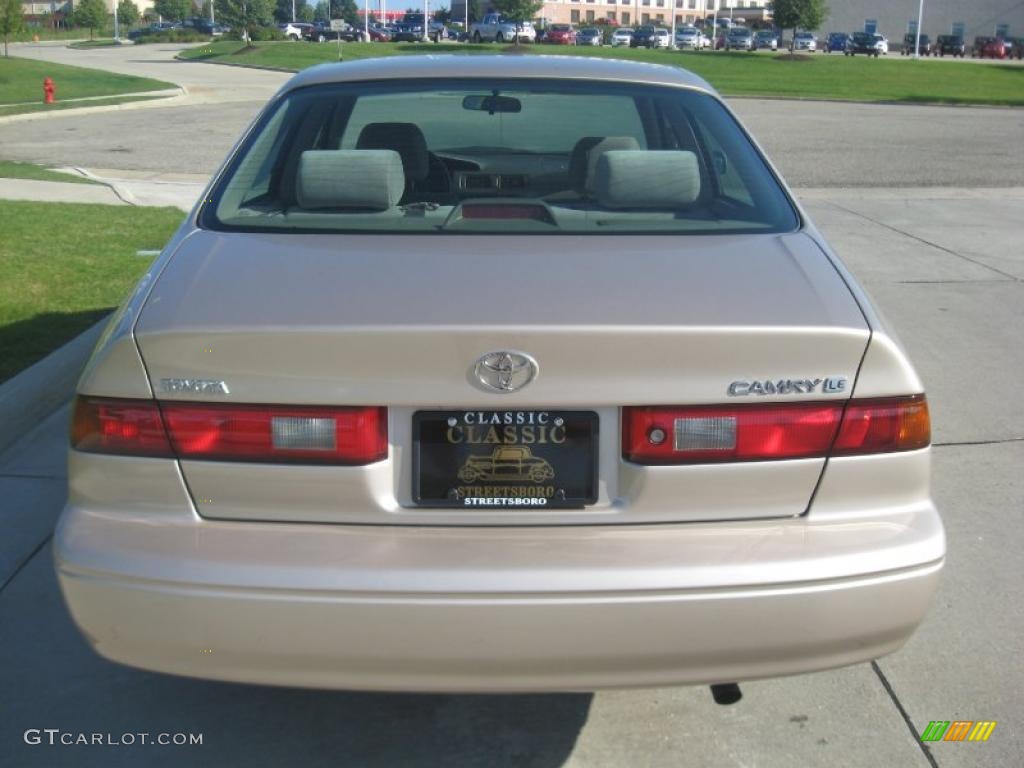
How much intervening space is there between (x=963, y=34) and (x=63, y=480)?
324 ft

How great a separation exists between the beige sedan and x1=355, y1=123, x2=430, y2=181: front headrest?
56.6 inches

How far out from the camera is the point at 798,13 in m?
62.3

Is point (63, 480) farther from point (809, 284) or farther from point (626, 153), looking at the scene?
point (809, 284)

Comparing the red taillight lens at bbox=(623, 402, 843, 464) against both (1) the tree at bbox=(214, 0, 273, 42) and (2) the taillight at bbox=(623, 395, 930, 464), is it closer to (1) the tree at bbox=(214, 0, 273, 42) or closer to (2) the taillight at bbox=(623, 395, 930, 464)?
(2) the taillight at bbox=(623, 395, 930, 464)

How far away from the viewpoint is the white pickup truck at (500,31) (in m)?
72.6

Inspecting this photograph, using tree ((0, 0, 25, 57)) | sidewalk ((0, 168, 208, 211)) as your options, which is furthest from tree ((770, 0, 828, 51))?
sidewalk ((0, 168, 208, 211))

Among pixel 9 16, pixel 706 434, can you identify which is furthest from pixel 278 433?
pixel 9 16

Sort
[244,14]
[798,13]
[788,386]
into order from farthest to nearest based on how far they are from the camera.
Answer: [244,14]
[798,13]
[788,386]

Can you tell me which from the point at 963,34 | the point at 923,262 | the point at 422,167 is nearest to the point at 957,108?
the point at 923,262

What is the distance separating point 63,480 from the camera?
15.6 ft

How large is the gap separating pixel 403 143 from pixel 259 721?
1967 mm

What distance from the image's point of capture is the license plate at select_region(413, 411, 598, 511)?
2496 mm

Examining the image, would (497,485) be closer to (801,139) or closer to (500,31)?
(801,139)

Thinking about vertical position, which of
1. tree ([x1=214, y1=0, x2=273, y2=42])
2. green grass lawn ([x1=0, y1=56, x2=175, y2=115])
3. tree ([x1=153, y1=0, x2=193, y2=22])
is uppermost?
tree ([x1=153, y1=0, x2=193, y2=22])
